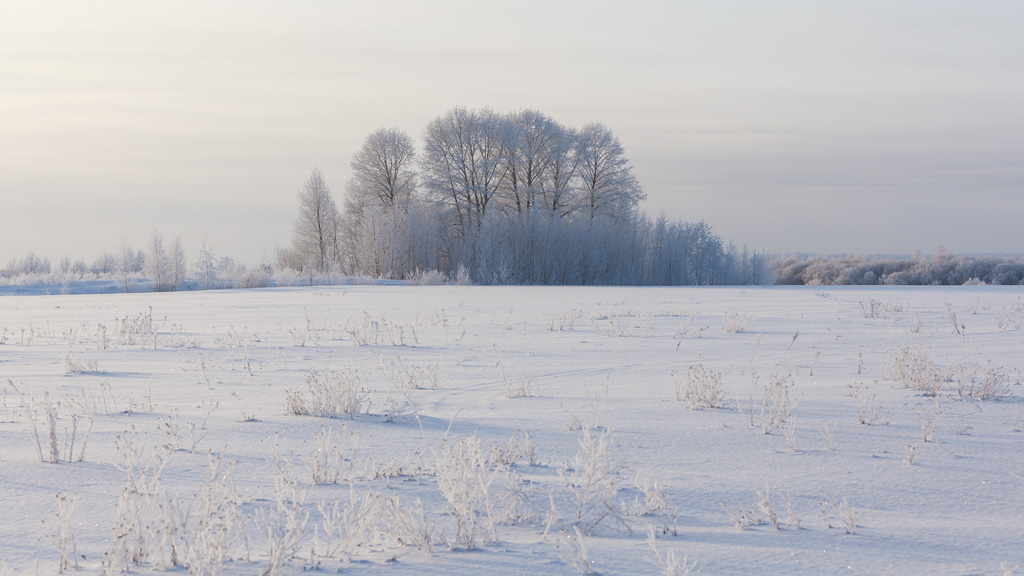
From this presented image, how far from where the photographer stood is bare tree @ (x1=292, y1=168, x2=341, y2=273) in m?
41.7

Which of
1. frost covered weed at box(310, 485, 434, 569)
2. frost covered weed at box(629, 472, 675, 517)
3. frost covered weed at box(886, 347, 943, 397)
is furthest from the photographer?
frost covered weed at box(886, 347, 943, 397)

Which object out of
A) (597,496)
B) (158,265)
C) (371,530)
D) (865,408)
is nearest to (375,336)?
(865,408)

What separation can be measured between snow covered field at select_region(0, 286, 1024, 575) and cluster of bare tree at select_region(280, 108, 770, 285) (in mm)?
28814

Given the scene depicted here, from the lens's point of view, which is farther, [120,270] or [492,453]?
[120,270]

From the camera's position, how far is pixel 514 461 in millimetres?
4379

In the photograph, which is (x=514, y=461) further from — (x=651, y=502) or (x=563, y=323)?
(x=563, y=323)

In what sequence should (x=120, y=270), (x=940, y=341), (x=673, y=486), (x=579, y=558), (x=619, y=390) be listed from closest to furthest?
1. (x=579, y=558)
2. (x=673, y=486)
3. (x=619, y=390)
4. (x=940, y=341)
5. (x=120, y=270)

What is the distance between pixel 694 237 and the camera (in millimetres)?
44000

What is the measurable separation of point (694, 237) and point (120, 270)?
31.2 m

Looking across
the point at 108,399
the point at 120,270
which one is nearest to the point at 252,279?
the point at 120,270

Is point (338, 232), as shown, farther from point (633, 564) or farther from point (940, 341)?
point (633, 564)

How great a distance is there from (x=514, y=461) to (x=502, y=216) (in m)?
35.7

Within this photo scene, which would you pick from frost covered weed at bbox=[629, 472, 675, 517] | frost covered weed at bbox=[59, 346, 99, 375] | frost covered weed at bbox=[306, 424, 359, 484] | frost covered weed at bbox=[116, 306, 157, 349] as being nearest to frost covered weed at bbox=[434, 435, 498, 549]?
frost covered weed at bbox=[629, 472, 675, 517]

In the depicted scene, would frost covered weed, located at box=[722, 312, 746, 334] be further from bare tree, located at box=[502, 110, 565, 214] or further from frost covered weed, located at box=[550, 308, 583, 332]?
bare tree, located at box=[502, 110, 565, 214]
